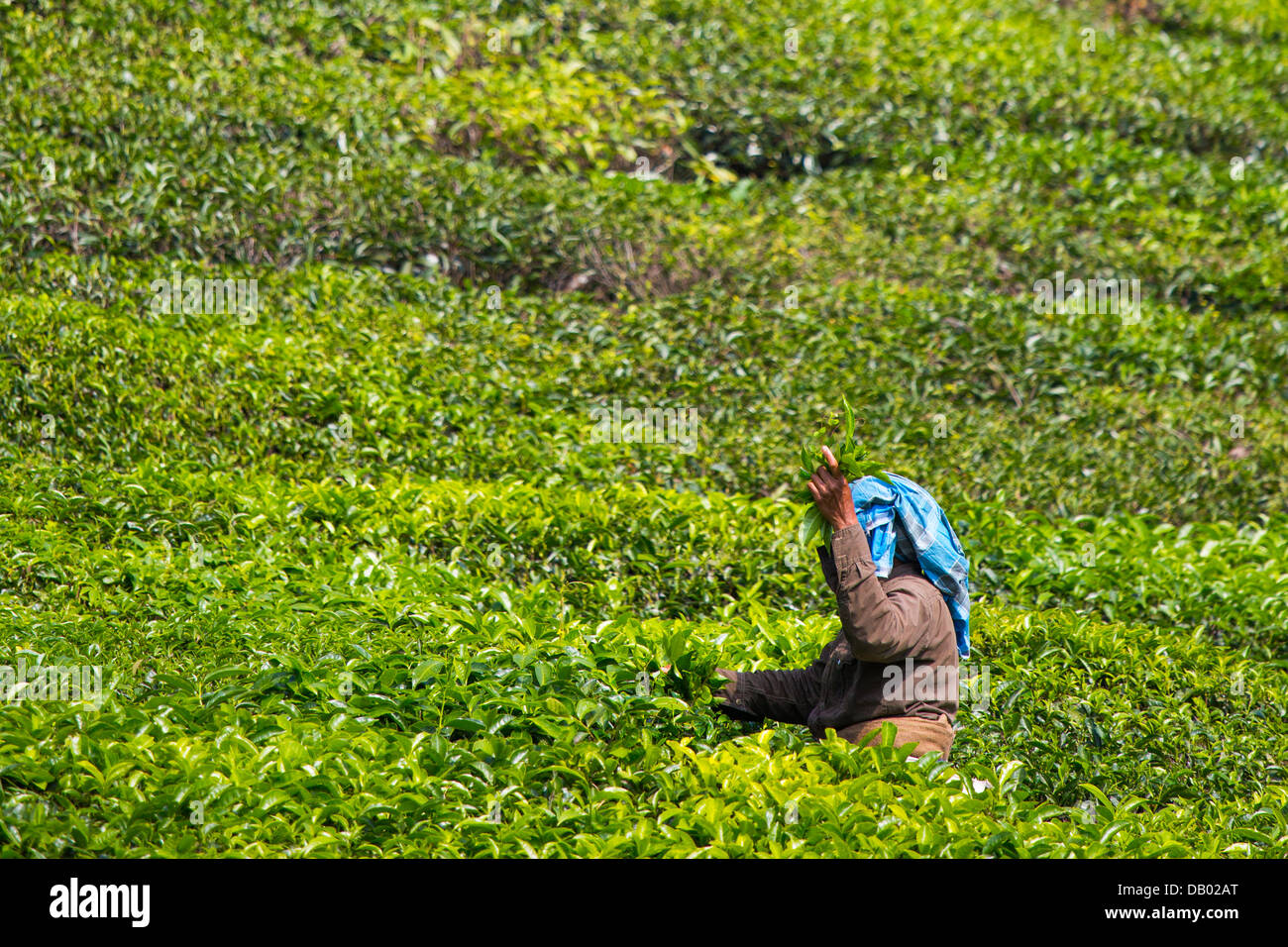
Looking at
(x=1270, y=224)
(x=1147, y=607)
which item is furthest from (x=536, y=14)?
(x=1147, y=607)

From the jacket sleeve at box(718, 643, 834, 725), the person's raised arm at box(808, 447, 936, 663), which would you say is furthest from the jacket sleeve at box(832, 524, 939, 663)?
the jacket sleeve at box(718, 643, 834, 725)

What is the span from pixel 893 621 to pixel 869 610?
92 mm

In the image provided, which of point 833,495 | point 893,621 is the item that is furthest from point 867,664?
point 833,495

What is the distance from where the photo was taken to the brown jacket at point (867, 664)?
3564 millimetres

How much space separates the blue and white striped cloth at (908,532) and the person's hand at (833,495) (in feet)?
0.27

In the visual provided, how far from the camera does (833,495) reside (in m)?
3.72

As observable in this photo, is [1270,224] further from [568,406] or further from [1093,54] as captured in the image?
[568,406]

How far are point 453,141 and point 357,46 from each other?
1687 millimetres

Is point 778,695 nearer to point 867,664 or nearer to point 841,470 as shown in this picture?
point 867,664

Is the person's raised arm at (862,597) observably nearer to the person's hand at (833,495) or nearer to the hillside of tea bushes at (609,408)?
the person's hand at (833,495)

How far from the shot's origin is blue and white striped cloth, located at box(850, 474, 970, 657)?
3.79m

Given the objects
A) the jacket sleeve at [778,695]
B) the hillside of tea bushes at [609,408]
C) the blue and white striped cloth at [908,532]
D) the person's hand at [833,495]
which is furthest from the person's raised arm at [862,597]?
the jacket sleeve at [778,695]

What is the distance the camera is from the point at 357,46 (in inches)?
449

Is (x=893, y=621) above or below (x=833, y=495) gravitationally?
below
